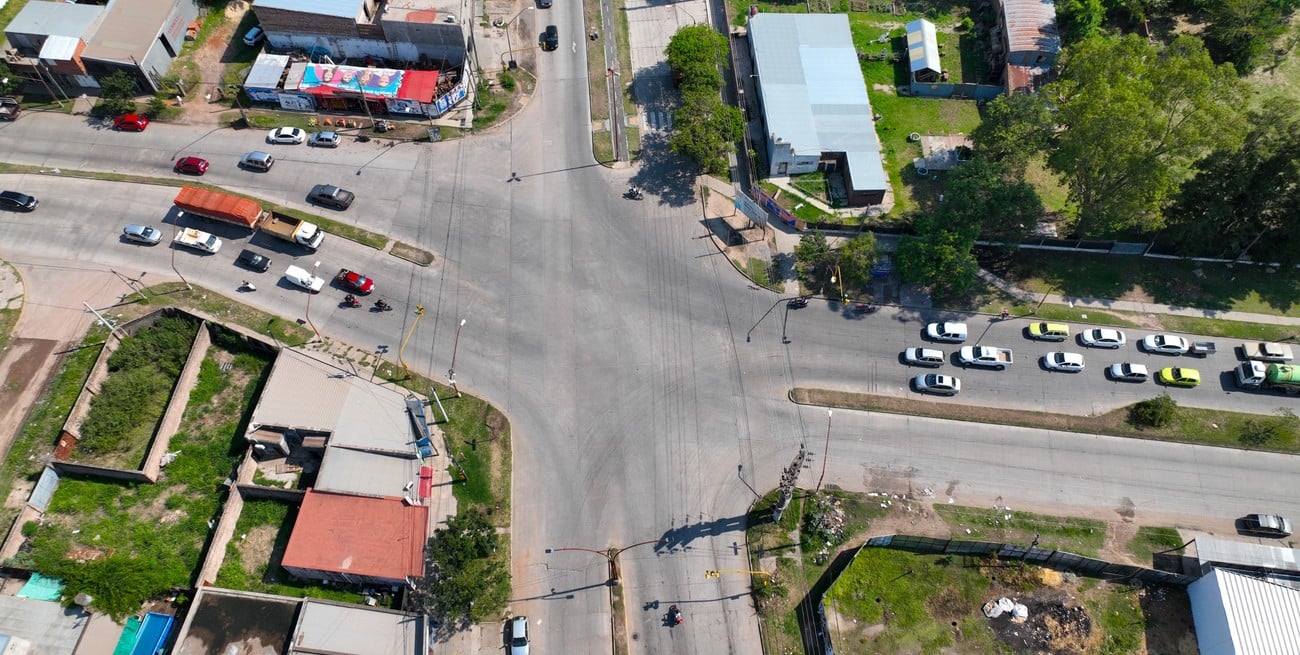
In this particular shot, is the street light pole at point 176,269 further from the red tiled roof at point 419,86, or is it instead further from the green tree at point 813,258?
the green tree at point 813,258

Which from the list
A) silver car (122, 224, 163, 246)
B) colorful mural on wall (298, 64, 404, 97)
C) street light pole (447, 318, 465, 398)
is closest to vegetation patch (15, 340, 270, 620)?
street light pole (447, 318, 465, 398)

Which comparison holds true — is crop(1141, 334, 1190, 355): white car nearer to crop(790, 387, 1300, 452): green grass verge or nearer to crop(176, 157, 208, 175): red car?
crop(790, 387, 1300, 452): green grass verge

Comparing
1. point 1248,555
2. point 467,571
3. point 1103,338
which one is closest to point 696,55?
point 1103,338

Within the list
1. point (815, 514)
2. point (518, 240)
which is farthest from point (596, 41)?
point (815, 514)

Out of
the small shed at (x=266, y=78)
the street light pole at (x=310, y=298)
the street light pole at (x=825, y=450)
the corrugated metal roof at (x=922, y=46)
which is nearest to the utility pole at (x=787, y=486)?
the street light pole at (x=825, y=450)

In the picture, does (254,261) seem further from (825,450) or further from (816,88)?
(816,88)

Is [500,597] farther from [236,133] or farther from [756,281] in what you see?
[236,133]
